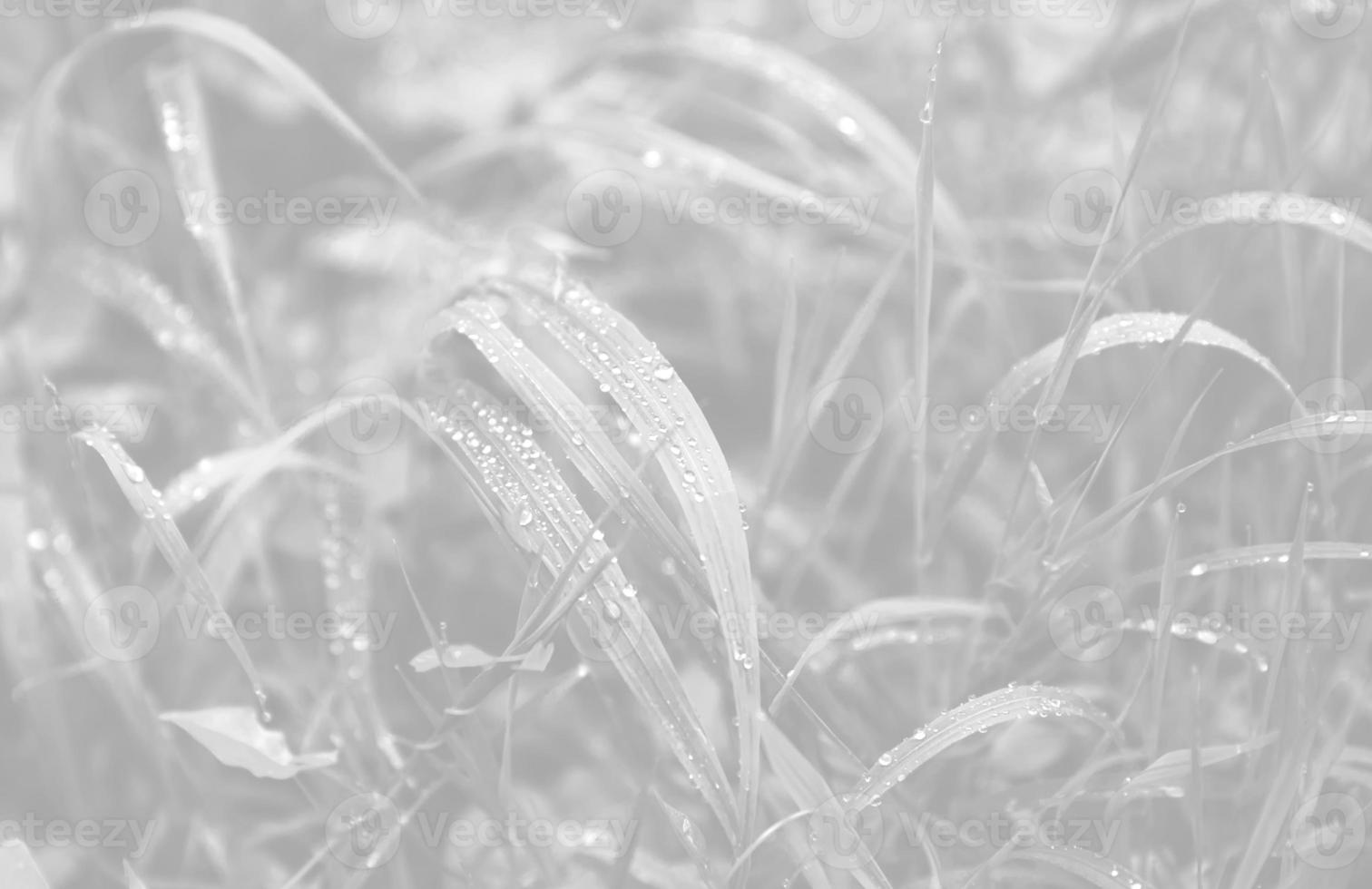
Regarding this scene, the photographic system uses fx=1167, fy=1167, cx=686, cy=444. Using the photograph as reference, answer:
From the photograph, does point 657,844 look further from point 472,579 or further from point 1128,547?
point 1128,547

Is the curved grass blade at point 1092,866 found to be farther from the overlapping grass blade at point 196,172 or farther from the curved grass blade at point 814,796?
the overlapping grass blade at point 196,172

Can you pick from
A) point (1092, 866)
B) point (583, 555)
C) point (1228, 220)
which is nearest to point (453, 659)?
point (583, 555)

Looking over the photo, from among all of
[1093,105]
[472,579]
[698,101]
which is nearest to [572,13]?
[698,101]

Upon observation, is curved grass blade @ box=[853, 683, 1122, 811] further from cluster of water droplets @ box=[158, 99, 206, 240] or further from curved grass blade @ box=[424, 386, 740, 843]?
cluster of water droplets @ box=[158, 99, 206, 240]

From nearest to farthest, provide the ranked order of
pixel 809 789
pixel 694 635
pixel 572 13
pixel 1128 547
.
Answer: pixel 809 789
pixel 694 635
pixel 1128 547
pixel 572 13

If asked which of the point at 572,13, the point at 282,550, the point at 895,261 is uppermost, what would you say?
the point at 572,13

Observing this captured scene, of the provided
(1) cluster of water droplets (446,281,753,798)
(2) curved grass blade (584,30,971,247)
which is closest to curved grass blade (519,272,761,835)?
(1) cluster of water droplets (446,281,753,798)

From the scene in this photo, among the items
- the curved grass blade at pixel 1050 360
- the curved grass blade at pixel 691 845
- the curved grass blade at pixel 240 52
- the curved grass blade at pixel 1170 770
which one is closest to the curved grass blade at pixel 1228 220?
the curved grass blade at pixel 1050 360

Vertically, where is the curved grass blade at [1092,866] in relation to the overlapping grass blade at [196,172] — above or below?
below
